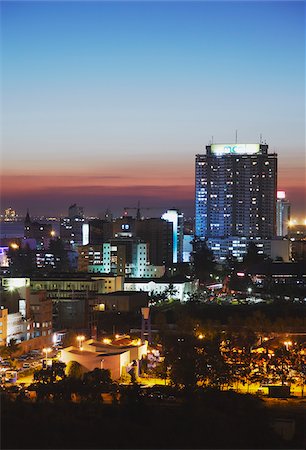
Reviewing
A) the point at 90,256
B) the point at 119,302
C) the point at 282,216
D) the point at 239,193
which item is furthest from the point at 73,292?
the point at 282,216

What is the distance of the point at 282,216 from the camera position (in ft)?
81.8

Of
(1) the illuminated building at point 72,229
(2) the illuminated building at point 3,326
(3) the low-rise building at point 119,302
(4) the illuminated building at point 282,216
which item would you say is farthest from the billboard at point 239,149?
(2) the illuminated building at point 3,326

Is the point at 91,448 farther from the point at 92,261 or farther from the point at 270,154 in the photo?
the point at 270,154

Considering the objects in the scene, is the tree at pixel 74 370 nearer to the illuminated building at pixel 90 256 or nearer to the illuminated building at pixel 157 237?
the illuminated building at pixel 90 256

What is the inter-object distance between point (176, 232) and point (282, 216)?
5.60 metres

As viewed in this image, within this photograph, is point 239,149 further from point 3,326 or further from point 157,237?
point 3,326

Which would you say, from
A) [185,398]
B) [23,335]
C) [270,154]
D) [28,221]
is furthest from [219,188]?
[185,398]

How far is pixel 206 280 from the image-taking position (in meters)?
16.0

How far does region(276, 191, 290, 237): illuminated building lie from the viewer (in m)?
24.6

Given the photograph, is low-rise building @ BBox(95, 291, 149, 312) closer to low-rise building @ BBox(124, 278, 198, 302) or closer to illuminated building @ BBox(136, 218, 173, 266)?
low-rise building @ BBox(124, 278, 198, 302)

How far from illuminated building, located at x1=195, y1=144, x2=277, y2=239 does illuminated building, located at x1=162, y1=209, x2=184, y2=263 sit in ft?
7.65

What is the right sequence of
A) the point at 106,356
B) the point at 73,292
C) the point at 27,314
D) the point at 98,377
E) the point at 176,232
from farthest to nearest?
the point at 176,232 < the point at 73,292 < the point at 27,314 < the point at 106,356 < the point at 98,377

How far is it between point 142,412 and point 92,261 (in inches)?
409

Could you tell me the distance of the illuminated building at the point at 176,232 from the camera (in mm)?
19906
